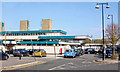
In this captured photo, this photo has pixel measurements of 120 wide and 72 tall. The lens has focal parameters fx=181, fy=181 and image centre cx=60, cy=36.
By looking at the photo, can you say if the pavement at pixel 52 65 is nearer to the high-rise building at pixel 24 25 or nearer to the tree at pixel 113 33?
the tree at pixel 113 33

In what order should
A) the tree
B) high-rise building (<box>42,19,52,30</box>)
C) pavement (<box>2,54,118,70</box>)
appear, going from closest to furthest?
1. pavement (<box>2,54,118,70</box>)
2. the tree
3. high-rise building (<box>42,19,52,30</box>)

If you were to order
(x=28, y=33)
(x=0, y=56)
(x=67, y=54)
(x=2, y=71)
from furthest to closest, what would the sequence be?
(x=28, y=33) < (x=67, y=54) < (x=0, y=56) < (x=2, y=71)

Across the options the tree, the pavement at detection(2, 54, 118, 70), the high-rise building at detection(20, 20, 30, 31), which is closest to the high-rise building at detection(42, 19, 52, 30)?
the high-rise building at detection(20, 20, 30, 31)

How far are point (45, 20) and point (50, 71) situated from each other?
238 ft

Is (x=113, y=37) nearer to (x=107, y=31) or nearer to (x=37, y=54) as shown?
(x=107, y=31)

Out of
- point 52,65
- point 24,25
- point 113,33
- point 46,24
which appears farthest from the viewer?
point 24,25

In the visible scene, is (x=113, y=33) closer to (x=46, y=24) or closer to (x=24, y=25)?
(x=46, y=24)

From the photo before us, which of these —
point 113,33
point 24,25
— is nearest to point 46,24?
point 24,25

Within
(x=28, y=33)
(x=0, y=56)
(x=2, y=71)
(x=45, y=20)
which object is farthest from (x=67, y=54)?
(x=45, y=20)

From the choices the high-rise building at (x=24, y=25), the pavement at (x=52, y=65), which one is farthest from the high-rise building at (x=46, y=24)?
the pavement at (x=52, y=65)

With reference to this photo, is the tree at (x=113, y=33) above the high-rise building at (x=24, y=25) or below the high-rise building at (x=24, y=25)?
below

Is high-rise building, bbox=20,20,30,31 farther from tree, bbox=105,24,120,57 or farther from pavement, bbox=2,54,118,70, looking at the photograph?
pavement, bbox=2,54,118,70

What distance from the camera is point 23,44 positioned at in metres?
61.8

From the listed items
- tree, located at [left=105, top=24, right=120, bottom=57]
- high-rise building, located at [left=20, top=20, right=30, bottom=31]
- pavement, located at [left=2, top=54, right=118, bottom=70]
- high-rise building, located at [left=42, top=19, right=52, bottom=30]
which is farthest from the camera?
high-rise building, located at [left=20, top=20, right=30, bottom=31]
